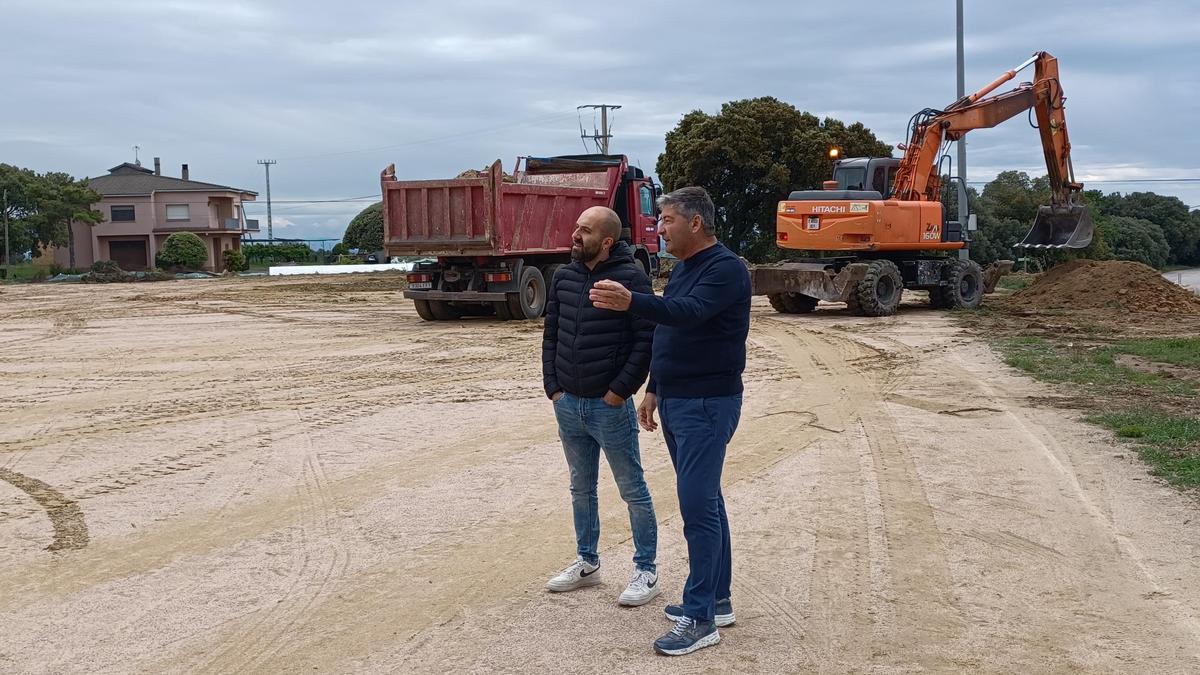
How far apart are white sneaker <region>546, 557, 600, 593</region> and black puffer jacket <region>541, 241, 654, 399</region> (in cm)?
89

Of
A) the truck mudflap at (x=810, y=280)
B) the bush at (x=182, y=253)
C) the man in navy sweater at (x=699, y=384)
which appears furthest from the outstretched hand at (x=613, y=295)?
the bush at (x=182, y=253)

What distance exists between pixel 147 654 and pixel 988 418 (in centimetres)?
780

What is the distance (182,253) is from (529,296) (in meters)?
38.9

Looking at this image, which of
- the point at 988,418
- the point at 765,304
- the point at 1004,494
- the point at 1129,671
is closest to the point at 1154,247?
the point at 765,304

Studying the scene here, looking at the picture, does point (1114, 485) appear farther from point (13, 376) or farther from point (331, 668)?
point (13, 376)

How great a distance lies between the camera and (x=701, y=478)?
4887 mm

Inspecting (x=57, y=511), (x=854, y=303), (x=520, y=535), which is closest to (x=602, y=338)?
(x=520, y=535)

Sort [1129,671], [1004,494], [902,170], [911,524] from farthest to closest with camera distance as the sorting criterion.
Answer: [902,170] → [1004,494] → [911,524] → [1129,671]

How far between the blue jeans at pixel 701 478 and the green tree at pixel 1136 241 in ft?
141

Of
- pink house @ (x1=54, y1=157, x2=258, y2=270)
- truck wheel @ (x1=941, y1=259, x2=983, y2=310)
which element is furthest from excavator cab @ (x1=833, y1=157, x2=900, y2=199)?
pink house @ (x1=54, y1=157, x2=258, y2=270)

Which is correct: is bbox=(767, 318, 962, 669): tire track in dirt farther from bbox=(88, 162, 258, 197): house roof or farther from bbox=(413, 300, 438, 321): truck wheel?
bbox=(88, 162, 258, 197): house roof

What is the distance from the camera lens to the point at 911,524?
Result: 22.5ft

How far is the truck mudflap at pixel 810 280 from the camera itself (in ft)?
69.4

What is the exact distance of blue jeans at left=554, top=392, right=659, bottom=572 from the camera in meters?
5.35
